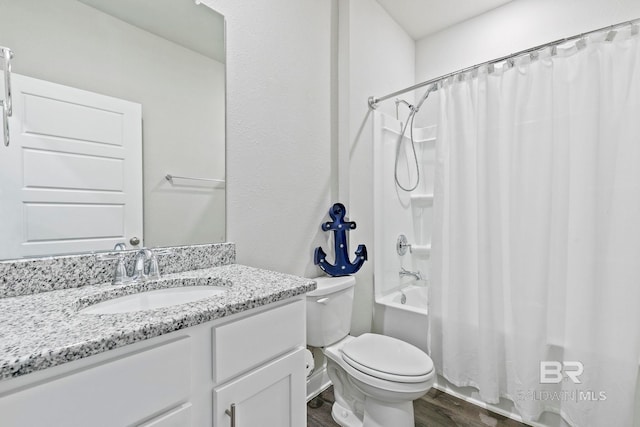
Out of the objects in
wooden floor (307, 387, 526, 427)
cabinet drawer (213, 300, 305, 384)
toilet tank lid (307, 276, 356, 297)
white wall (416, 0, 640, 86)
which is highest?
white wall (416, 0, 640, 86)

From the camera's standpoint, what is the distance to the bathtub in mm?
1901

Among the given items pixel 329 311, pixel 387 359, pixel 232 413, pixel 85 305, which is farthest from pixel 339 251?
pixel 85 305

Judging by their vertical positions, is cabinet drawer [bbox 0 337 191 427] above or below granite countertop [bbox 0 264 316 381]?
below

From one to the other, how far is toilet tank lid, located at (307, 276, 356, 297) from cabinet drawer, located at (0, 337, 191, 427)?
0.85 meters

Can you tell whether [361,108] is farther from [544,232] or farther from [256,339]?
[256,339]

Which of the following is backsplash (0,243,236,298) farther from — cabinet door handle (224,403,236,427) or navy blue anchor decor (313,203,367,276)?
navy blue anchor decor (313,203,367,276)

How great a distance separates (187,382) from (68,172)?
76cm

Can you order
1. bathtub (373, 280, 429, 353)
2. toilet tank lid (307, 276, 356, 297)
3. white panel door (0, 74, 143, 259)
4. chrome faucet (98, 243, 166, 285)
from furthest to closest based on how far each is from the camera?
bathtub (373, 280, 429, 353), toilet tank lid (307, 276, 356, 297), chrome faucet (98, 243, 166, 285), white panel door (0, 74, 143, 259)

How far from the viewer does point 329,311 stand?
1.56 meters

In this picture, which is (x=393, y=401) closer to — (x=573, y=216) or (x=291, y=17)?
(x=573, y=216)

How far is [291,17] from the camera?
5.40 feet

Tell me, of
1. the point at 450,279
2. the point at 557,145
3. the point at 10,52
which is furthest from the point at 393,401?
the point at 10,52

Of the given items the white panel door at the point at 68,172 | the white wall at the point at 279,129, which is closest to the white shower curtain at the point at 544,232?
the white wall at the point at 279,129

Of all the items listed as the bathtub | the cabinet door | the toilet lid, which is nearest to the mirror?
the cabinet door
